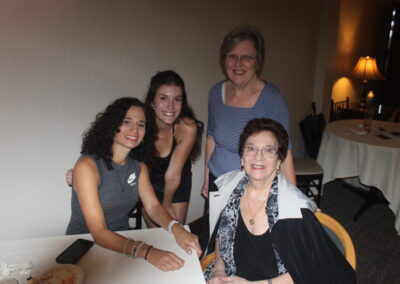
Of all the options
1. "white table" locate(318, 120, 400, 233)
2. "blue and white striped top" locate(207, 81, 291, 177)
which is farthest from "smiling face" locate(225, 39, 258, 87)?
"white table" locate(318, 120, 400, 233)

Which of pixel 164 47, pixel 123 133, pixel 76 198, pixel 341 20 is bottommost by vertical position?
pixel 76 198

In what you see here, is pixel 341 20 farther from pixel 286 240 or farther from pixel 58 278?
pixel 58 278

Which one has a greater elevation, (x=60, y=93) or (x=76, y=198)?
(x=60, y=93)

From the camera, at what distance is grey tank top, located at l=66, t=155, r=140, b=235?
66.7 inches

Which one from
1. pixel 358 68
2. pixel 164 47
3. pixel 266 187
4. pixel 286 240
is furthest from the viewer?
pixel 358 68

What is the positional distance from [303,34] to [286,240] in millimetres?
3526

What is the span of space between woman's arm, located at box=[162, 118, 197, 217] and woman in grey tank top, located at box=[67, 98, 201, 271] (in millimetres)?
327

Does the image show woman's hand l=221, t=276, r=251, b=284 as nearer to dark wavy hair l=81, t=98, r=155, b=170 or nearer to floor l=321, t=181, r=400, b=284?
dark wavy hair l=81, t=98, r=155, b=170

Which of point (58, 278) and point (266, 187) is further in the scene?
point (266, 187)

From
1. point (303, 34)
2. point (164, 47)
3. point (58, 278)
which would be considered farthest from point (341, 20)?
point (58, 278)

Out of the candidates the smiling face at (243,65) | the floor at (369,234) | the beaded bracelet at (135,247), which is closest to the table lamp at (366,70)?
the floor at (369,234)

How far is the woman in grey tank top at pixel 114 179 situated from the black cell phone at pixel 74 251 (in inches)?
2.6

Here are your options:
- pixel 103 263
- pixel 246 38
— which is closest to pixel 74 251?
pixel 103 263

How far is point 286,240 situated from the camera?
4.66ft
